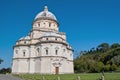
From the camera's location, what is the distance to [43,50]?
56.9m

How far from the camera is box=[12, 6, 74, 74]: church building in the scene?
5581cm

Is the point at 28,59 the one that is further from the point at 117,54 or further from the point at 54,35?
the point at 117,54

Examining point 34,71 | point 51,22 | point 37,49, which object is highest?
point 51,22

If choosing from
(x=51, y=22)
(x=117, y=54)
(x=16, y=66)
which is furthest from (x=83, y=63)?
(x=16, y=66)

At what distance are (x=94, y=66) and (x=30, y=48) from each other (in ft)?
86.1

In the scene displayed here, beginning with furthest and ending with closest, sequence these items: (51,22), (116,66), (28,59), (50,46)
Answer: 1. (116,66)
2. (51,22)
3. (28,59)
4. (50,46)

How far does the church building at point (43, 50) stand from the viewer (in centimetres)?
5581

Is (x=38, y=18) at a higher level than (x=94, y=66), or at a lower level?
higher

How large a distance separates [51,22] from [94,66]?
23378 mm

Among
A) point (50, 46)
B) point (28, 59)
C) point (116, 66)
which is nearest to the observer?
point (50, 46)

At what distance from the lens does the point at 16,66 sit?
60812 mm

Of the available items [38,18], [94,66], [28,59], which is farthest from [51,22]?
[94,66]

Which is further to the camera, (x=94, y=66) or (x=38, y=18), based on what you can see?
(x=94, y=66)

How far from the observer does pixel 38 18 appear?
65.0 metres
